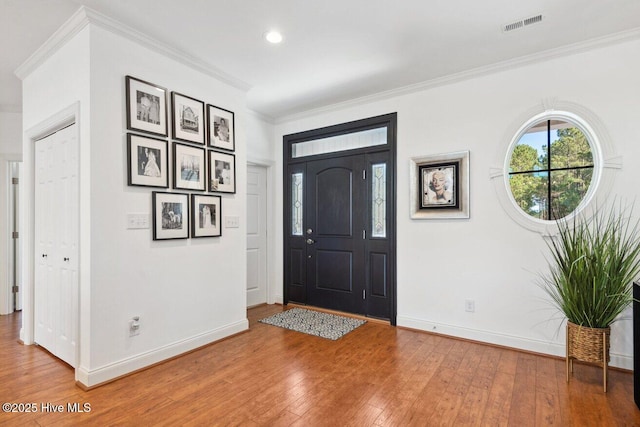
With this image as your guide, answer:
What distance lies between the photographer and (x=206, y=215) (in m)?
3.27

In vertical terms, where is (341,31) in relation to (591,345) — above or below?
above

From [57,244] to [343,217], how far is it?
2969 millimetres

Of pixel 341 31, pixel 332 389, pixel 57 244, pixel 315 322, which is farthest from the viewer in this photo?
pixel 315 322

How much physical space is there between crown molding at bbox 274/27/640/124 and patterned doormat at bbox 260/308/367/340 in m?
2.67

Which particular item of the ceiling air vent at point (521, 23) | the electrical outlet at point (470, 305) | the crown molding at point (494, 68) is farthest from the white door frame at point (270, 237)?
the ceiling air vent at point (521, 23)

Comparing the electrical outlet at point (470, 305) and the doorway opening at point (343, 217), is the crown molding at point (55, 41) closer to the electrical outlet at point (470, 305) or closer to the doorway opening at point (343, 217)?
the doorway opening at point (343, 217)

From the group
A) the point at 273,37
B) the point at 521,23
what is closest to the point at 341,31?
the point at 273,37

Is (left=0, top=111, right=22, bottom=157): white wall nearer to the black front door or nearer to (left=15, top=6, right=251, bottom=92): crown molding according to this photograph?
(left=15, top=6, right=251, bottom=92): crown molding

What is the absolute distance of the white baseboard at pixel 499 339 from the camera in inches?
108

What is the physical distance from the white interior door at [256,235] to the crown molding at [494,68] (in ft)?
3.93

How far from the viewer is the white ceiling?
7.84 ft

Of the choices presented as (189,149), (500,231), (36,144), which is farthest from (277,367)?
(36,144)

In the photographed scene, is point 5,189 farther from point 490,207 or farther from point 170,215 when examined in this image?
point 490,207

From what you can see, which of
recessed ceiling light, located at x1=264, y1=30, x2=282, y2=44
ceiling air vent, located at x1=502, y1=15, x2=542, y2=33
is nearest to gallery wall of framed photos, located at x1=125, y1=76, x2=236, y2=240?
recessed ceiling light, located at x1=264, y1=30, x2=282, y2=44
